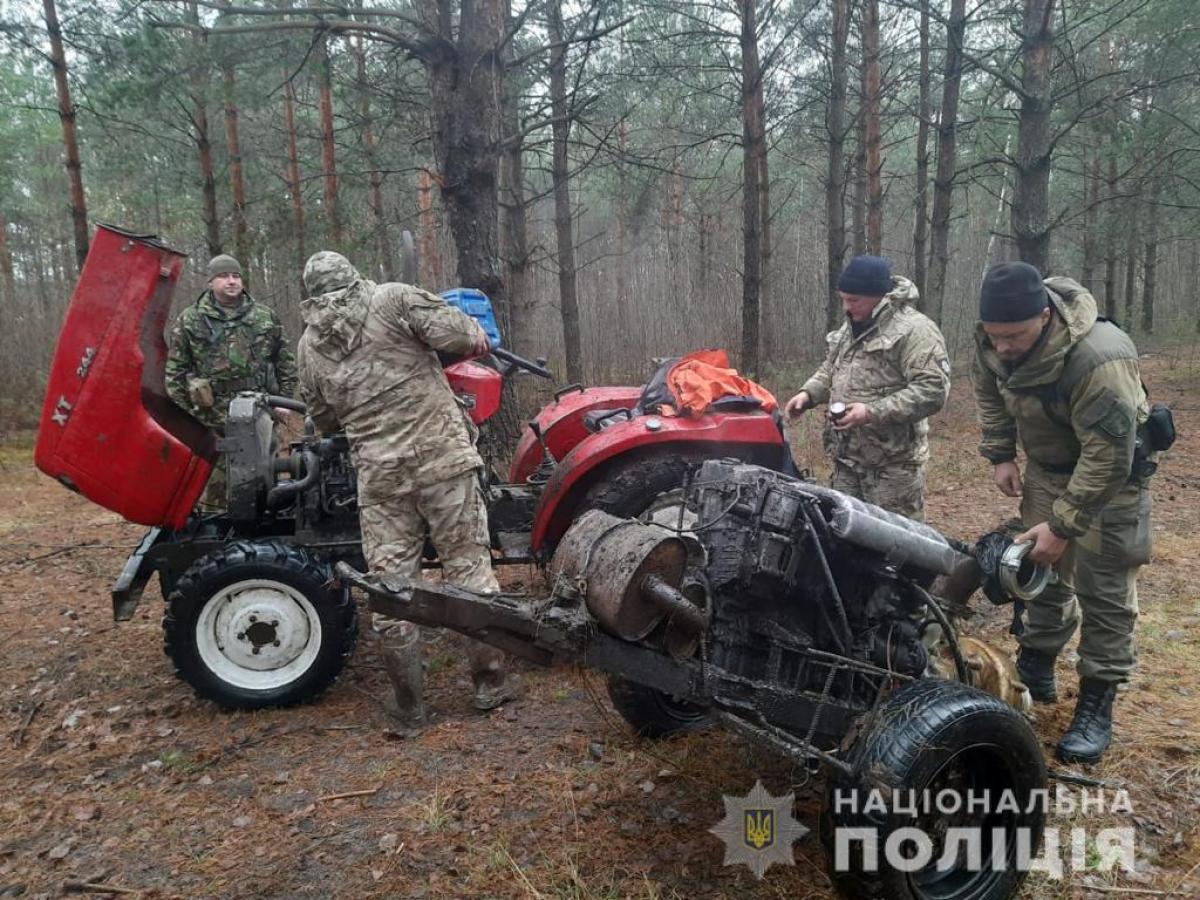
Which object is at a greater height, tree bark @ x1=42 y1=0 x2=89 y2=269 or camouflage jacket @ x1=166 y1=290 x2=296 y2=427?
tree bark @ x1=42 y1=0 x2=89 y2=269

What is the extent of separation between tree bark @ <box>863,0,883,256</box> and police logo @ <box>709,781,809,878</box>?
927 centimetres

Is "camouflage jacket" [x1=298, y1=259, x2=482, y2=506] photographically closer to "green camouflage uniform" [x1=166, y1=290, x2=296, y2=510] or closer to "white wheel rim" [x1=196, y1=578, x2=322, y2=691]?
"white wheel rim" [x1=196, y1=578, x2=322, y2=691]

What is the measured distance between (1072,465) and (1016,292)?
83 cm

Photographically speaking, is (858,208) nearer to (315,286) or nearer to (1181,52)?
(1181,52)

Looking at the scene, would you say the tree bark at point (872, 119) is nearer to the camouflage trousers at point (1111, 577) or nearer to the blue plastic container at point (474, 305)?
the blue plastic container at point (474, 305)

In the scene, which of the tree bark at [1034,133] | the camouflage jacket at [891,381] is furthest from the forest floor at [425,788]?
the tree bark at [1034,133]

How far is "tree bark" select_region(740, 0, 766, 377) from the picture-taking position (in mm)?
8945

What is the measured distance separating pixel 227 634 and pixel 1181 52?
14.1 meters

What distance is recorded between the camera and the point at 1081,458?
109 inches

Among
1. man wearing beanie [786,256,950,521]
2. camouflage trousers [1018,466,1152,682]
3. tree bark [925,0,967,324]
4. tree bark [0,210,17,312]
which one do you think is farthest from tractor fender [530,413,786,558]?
tree bark [0,210,17,312]

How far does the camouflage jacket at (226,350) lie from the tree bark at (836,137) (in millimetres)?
7121

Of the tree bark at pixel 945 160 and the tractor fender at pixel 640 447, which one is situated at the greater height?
the tree bark at pixel 945 160

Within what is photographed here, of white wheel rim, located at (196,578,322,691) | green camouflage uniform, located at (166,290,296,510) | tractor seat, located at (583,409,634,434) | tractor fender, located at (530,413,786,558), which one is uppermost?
green camouflage uniform, located at (166,290,296,510)

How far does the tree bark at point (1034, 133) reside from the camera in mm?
7363
